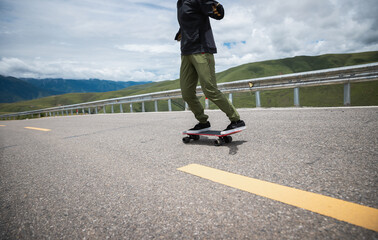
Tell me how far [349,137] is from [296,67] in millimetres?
212653

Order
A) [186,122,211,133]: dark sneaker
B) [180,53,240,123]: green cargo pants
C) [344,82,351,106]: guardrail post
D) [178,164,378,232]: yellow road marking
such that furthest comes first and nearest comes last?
[344,82,351,106]: guardrail post < [186,122,211,133]: dark sneaker < [180,53,240,123]: green cargo pants < [178,164,378,232]: yellow road marking

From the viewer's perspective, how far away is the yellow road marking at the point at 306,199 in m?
1.16

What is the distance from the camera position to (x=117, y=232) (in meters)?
1.31

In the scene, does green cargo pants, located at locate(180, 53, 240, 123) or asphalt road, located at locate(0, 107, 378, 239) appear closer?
asphalt road, located at locate(0, 107, 378, 239)

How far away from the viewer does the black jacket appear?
2947 millimetres

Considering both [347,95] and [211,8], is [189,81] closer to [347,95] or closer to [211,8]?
[211,8]

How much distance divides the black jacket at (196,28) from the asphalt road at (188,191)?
1419 mm

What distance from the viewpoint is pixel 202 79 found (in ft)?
9.76

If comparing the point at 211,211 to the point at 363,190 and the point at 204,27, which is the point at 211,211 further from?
the point at 204,27

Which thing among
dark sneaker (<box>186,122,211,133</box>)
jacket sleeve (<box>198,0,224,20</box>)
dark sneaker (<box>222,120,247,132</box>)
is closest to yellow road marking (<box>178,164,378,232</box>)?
dark sneaker (<box>222,120,247,132</box>)

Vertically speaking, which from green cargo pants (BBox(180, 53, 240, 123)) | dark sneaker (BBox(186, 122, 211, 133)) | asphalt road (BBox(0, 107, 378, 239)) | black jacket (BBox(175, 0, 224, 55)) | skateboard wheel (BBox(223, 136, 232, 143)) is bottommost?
asphalt road (BBox(0, 107, 378, 239))

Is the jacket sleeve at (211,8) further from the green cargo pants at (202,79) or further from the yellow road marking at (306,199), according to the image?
the yellow road marking at (306,199)

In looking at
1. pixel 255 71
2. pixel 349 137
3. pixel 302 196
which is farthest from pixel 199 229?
pixel 255 71

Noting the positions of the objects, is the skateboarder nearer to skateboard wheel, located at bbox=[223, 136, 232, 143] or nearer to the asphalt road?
skateboard wheel, located at bbox=[223, 136, 232, 143]
